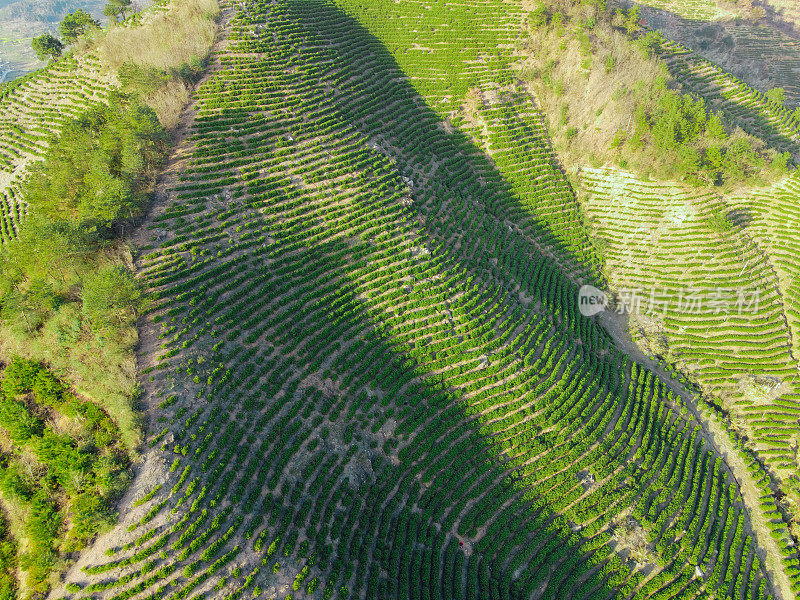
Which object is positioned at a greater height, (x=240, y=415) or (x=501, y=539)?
(x=240, y=415)

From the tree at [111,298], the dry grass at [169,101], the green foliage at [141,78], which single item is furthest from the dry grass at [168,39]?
the tree at [111,298]

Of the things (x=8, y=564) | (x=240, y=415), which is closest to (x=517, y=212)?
(x=240, y=415)

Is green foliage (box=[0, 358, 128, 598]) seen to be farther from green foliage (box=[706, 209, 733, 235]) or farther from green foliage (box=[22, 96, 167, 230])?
green foliage (box=[706, 209, 733, 235])

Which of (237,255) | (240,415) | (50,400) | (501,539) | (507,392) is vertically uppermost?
(237,255)

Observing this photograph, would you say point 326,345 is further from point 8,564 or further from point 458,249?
point 8,564

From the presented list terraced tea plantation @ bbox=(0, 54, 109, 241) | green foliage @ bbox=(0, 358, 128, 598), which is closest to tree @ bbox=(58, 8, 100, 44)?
terraced tea plantation @ bbox=(0, 54, 109, 241)

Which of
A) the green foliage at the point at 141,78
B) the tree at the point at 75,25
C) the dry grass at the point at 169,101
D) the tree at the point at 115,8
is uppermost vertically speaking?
the tree at the point at 115,8

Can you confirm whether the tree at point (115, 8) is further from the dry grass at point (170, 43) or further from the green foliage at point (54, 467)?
the green foliage at point (54, 467)
